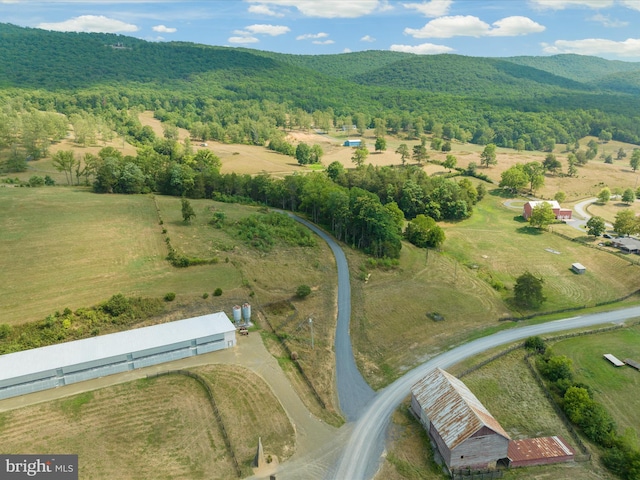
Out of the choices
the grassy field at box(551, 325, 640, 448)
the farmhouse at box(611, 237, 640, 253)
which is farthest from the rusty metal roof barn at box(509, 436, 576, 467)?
the farmhouse at box(611, 237, 640, 253)

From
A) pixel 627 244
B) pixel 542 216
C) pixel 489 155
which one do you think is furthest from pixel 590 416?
pixel 489 155

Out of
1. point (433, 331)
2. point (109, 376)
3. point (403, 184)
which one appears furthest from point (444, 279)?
point (109, 376)

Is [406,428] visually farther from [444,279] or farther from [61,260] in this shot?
[61,260]

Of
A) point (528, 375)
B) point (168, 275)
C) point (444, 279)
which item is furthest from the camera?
point (444, 279)

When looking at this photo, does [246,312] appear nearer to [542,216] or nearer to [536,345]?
[536,345]

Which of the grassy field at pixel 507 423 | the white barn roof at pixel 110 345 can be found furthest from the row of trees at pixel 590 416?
the white barn roof at pixel 110 345
